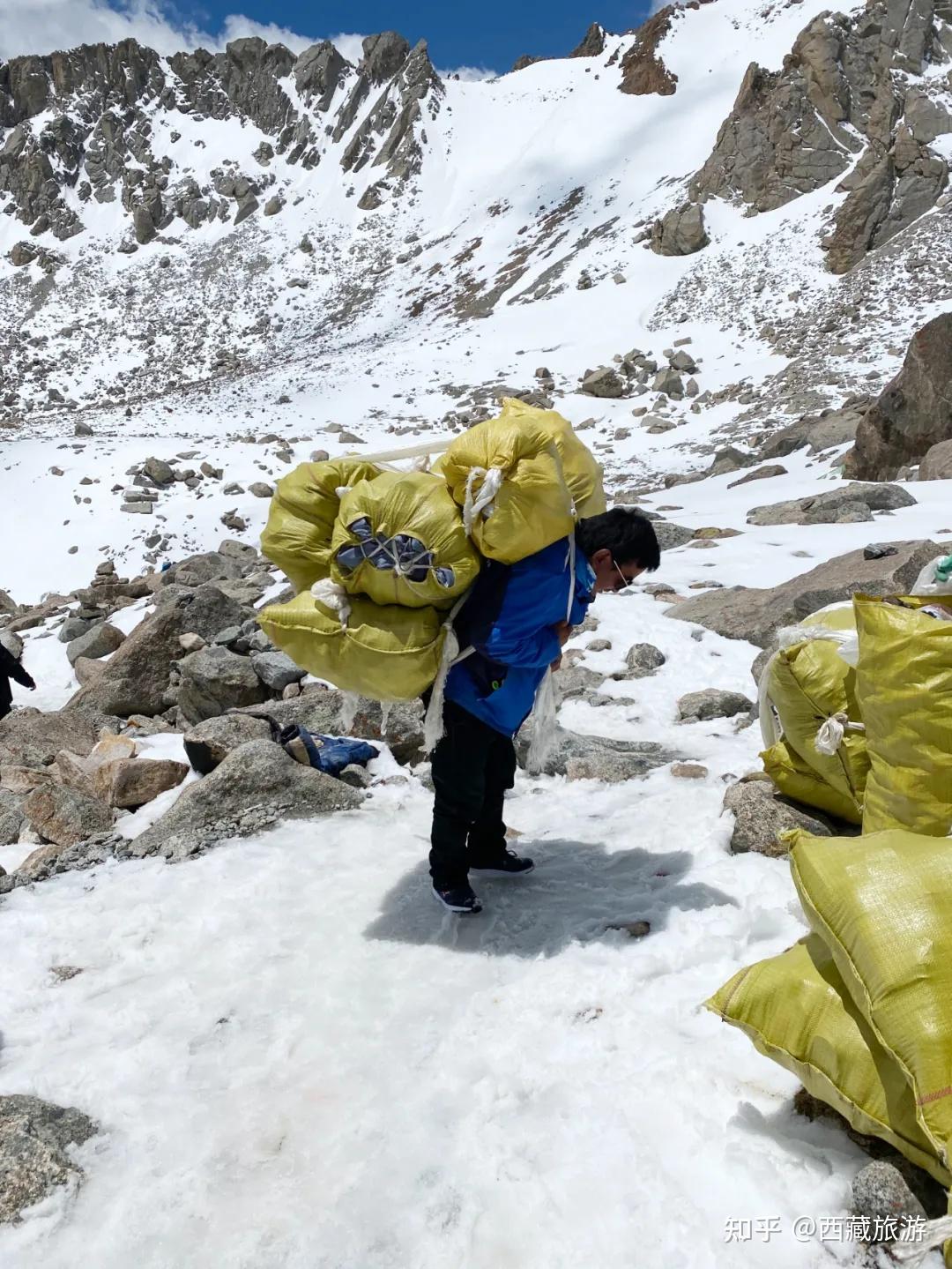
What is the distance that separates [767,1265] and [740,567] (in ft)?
26.1

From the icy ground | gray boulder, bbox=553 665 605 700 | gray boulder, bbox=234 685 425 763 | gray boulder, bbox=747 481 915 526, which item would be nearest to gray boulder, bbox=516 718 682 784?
the icy ground

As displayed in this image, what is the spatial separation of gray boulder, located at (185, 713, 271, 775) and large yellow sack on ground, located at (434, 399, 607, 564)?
2.62m

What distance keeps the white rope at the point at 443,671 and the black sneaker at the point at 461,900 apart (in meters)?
0.66

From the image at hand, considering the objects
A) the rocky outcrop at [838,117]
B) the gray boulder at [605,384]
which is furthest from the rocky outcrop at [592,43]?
the gray boulder at [605,384]

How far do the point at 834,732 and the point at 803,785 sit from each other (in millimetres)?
545

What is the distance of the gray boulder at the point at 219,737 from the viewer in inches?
194

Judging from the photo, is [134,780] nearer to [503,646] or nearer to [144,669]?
[503,646]

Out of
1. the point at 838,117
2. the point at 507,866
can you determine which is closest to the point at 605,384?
the point at 838,117

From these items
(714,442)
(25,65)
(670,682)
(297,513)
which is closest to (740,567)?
(670,682)

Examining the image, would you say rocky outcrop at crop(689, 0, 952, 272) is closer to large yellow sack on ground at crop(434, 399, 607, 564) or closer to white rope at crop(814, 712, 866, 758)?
white rope at crop(814, 712, 866, 758)

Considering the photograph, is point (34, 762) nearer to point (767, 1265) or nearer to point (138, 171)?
point (767, 1265)

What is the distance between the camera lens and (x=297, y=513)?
3.16 metres

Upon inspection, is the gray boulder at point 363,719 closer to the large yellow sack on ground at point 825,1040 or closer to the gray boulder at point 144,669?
the gray boulder at point 144,669

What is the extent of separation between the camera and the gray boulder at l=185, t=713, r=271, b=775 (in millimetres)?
4922
